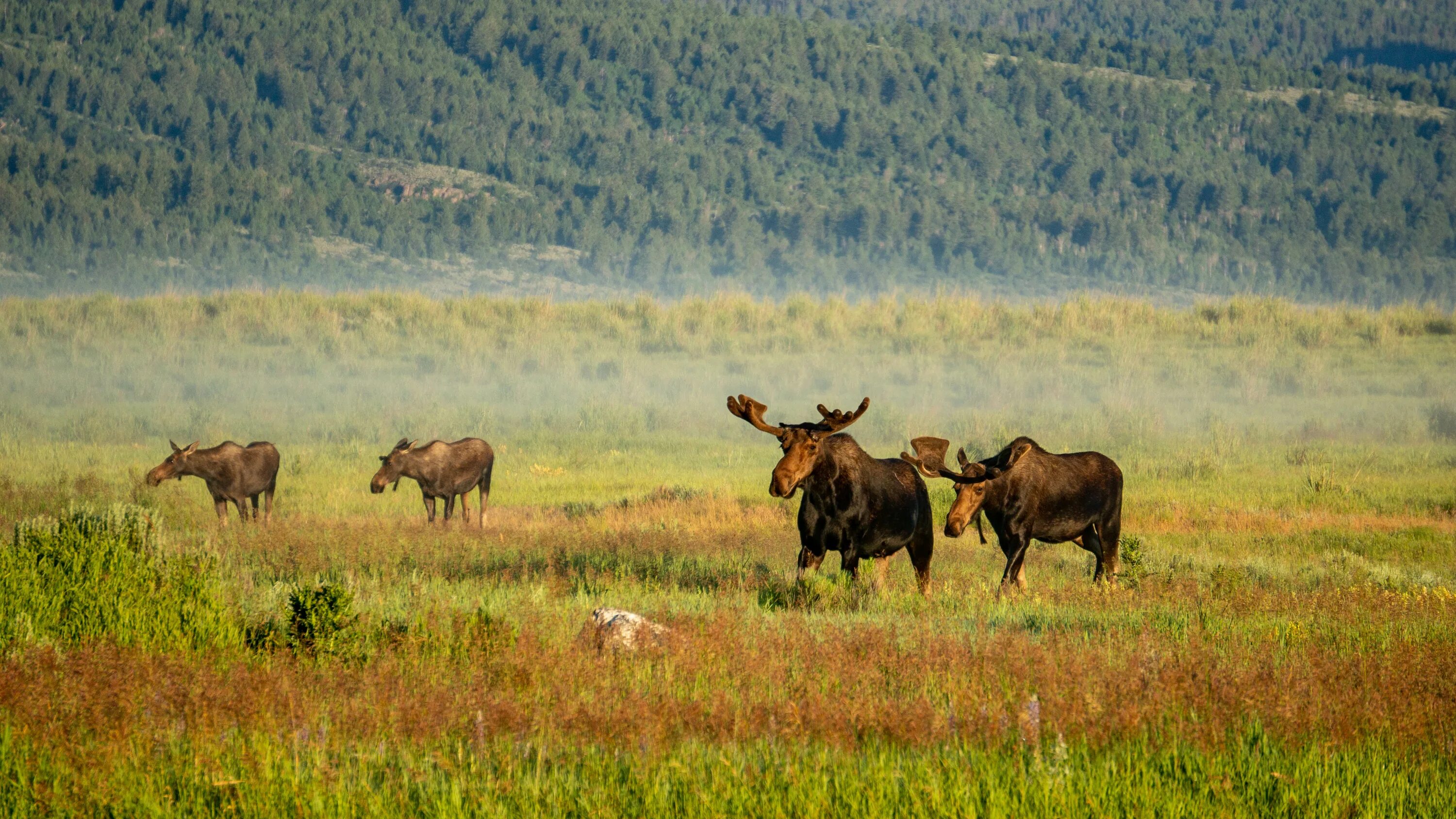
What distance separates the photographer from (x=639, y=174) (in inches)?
6993

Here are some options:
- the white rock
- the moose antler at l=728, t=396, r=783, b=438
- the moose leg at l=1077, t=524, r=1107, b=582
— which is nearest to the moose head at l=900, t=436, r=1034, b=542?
the moose antler at l=728, t=396, r=783, b=438

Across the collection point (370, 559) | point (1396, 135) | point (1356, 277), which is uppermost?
point (1396, 135)

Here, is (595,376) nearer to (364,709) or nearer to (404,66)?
(364,709)

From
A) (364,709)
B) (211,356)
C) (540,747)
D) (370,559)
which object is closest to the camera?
(540,747)

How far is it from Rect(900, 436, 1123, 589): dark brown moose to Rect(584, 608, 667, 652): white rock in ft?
13.0

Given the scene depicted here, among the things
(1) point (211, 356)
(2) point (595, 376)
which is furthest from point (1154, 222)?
(1) point (211, 356)

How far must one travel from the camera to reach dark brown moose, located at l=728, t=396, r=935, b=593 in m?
14.4

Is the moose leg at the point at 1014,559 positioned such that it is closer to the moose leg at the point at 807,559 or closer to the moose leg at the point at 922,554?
the moose leg at the point at 922,554

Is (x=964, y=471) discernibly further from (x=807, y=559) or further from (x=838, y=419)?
(x=838, y=419)

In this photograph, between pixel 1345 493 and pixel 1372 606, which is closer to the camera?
pixel 1372 606

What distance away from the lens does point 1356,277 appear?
6447 inches

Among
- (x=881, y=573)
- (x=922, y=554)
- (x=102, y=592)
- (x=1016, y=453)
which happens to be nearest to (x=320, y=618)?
(x=102, y=592)

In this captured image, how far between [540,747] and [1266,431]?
50341 mm

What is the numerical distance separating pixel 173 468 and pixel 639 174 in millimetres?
154723
